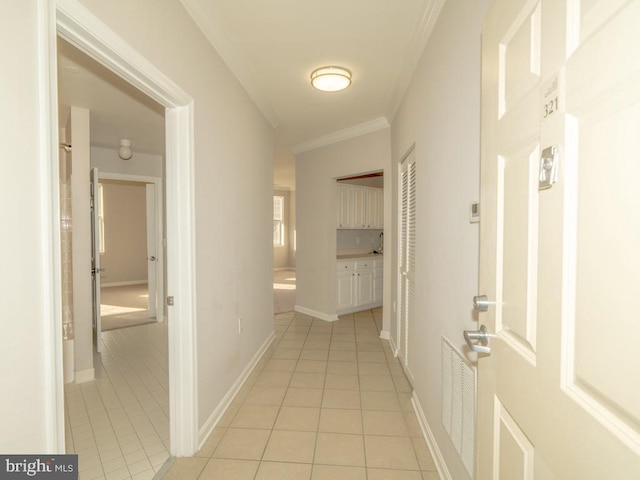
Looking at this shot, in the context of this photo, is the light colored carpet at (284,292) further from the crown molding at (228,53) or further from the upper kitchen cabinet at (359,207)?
the crown molding at (228,53)

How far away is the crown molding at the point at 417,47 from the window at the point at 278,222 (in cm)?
787

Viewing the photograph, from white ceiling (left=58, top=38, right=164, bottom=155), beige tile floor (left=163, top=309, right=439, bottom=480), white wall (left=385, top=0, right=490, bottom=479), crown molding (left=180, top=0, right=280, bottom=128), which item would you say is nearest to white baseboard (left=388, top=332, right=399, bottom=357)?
beige tile floor (left=163, top=309, right=439, bottom=480)

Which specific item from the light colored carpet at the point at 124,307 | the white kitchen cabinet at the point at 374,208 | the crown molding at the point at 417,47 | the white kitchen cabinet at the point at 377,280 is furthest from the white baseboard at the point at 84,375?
the white kitchen cabinet at the point at 374,208

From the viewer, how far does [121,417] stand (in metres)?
2.54

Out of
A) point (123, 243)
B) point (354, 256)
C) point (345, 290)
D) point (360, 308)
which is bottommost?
point (360, 308)

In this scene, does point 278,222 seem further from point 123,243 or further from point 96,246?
point 96,246

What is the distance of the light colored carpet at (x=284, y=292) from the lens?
6.20 meters

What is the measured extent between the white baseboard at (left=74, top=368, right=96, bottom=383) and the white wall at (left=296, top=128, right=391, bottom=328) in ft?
9.89

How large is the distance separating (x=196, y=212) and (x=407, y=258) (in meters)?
1.96

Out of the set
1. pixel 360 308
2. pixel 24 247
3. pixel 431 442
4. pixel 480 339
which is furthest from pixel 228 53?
pixel 360 308

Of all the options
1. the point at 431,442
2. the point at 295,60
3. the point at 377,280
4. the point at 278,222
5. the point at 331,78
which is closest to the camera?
the point at 431,442

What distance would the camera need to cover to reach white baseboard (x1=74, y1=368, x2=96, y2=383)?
3127 millimetres

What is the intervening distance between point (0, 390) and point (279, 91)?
10.6ft

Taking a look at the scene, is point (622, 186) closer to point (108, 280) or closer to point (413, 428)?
point (413, 428)
